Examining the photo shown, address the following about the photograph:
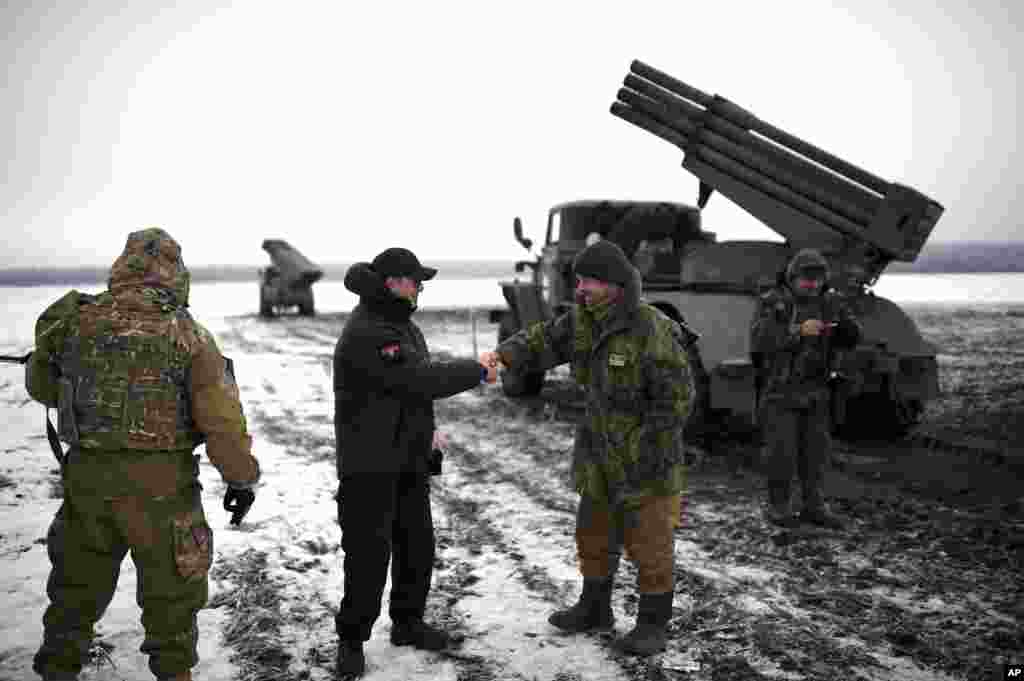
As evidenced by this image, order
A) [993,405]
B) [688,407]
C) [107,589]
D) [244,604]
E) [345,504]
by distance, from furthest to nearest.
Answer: [993,405]
[244,604]
[688,407]
[345,504]
[107,589]

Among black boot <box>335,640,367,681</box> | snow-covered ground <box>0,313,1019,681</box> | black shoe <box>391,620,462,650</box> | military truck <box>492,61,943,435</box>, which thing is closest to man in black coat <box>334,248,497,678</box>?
black boot <box>335,640,367,681</box>

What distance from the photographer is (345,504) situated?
302 centimetres

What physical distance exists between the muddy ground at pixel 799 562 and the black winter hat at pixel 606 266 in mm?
1581

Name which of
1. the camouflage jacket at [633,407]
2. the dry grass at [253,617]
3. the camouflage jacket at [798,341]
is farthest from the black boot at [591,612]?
the camouflage jacket at [798,341]

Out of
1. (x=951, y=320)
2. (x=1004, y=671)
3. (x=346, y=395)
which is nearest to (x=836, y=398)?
(x=1004, y=671)

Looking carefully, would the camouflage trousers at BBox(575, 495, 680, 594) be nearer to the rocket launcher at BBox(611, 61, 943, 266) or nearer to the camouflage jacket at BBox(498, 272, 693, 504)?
the camouflage jacket at BBox(498, 272, 693, 504)

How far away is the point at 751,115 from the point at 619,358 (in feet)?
15.9

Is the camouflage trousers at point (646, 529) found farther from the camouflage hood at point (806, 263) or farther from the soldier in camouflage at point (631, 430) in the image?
the camouflage hood at point (806, 263)

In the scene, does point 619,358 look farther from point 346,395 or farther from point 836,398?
point 836,398

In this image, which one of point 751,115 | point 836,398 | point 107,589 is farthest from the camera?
point 751,115

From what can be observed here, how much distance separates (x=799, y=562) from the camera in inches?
167

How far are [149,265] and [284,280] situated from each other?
2110 centimetres

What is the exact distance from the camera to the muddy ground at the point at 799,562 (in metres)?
3.17

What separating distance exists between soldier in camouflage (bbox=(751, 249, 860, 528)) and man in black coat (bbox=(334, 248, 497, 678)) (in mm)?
2455
